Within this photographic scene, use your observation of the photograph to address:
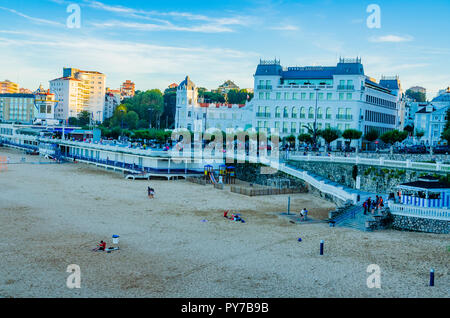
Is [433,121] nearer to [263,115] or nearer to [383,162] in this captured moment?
[263,115]

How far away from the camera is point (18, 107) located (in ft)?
528

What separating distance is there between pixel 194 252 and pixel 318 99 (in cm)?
5270

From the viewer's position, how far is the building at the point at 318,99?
222ft

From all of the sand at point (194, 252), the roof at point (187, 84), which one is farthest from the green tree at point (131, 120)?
the sand at point (194, 252)

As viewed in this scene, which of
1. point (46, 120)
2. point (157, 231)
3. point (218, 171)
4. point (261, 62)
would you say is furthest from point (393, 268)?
point (46, 120)

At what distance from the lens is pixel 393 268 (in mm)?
19391

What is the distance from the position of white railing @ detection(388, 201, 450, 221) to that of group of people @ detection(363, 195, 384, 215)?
1.53m

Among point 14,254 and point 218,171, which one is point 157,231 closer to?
point 14,254

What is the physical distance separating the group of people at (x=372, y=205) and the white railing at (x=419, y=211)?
1.53m

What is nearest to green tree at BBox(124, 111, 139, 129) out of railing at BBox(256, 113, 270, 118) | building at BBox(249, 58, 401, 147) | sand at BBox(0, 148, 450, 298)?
building at BBox(249, 58, 401, 147)

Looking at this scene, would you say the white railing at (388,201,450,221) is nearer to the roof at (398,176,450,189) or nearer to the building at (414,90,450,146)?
the roof at (398,176,450,189)

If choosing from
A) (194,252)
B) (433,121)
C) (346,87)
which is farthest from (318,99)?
(194,252)

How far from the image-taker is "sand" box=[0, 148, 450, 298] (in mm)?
16594
